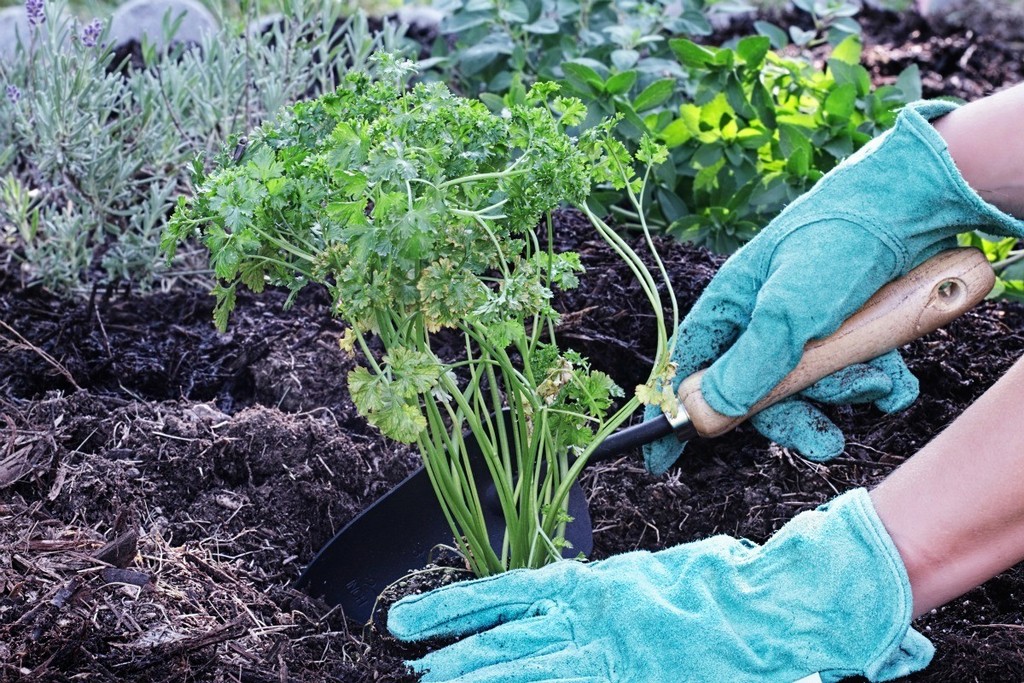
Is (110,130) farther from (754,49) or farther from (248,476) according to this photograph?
(754,49)

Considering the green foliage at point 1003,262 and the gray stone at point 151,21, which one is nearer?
the green foliage at point 1003,262

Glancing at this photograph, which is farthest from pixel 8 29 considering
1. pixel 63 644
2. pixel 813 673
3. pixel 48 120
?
pixel 813 673

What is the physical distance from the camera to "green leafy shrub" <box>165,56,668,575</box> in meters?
1.49

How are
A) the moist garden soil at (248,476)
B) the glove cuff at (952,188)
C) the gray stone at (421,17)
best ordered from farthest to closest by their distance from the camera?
the gray stone at (421,17) → the glove cuff at (952,188) → the moist garden soil at (248,476)

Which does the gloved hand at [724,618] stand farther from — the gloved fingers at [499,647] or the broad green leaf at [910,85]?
the broad green leaf at [910,85]

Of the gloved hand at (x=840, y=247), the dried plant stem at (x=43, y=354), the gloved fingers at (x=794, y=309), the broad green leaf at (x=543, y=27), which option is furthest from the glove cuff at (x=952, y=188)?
the dried plant stem at (x=43, y=354)

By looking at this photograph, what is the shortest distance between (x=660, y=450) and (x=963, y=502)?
649 mm

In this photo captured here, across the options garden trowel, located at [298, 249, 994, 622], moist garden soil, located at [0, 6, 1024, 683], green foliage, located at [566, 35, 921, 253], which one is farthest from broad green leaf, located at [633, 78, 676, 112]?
garden trowel, located at [298, 249, 994, 622]

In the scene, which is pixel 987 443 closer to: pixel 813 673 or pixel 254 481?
pixel 813 673

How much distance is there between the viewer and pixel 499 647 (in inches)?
67.0

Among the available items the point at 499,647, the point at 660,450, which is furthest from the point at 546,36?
the point at 499,647

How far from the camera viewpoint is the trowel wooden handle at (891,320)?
1.91 metres

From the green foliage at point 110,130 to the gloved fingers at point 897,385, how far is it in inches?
63.7

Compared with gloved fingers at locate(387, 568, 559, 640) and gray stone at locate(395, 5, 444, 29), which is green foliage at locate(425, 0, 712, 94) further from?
gloved fingers at locate(387, 568, 559, 640)
